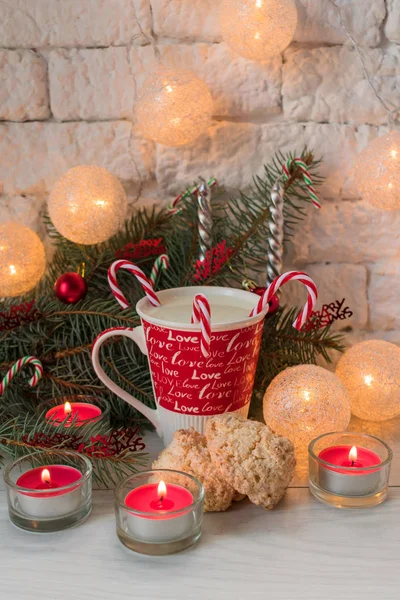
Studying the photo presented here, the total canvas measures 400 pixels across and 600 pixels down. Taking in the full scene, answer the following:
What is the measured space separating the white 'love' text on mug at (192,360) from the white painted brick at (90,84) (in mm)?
326

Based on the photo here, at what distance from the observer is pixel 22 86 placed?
98 cm

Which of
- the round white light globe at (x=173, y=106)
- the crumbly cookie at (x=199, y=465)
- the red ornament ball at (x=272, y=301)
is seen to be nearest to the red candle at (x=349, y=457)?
the crumbly cookie at (x=199, y=465)

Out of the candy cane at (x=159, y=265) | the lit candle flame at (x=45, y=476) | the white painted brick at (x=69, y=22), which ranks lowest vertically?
the lit candle flame at (x=45, y=476)

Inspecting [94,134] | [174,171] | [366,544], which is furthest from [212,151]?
[366,544]

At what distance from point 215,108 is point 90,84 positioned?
0.18m

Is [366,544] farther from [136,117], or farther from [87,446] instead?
[136,117]

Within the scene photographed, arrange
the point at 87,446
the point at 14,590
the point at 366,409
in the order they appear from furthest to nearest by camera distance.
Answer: the point at 366,409, the point at 87,446, the point at 14,590

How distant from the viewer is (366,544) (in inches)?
26.2

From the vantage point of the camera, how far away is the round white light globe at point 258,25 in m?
0.87

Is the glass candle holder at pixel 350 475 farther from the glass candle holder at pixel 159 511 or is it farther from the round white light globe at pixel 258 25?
the round white light globe at pixel 258 25

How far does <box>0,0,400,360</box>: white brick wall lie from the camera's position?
3.12 feet

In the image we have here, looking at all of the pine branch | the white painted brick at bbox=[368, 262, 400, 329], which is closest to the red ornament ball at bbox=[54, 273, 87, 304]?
the pine branch

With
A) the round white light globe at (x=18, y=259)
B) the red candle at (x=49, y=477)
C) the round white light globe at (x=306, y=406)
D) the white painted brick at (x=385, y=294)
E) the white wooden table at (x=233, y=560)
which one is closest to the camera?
the white wooden table at (x=233, y=560)

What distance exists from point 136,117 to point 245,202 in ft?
0.64
